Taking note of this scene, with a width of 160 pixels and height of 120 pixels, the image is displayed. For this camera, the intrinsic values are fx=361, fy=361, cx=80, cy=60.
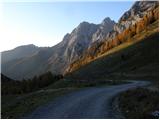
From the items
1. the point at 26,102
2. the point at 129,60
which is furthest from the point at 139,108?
the point at 129,60

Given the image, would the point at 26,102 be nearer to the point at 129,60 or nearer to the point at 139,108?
the point at 139,108

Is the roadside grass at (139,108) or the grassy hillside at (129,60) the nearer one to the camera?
the roadside grass at (139,108)

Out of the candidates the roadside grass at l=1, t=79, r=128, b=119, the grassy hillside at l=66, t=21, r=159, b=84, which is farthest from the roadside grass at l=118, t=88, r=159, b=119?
the grassy hillside at l=66, t=21, r=159, b=84

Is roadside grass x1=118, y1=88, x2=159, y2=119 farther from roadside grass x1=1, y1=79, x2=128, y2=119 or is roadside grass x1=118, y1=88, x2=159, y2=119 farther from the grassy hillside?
the grassy hillside

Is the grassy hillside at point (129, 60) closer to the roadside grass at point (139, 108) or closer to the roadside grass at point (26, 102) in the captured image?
the roadside grass at point (26, 102)

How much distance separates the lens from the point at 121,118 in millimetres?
23359

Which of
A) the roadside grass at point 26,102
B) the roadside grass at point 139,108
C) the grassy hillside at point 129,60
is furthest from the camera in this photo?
the grassy hillside at point 129,60

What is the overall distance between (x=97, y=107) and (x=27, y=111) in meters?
5.61

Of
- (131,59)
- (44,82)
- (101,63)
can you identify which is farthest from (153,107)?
(101,63)

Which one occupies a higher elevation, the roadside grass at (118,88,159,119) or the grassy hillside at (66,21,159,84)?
the grassy hillside at (66,21,159,84)

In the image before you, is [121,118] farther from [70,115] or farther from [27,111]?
[27,111]

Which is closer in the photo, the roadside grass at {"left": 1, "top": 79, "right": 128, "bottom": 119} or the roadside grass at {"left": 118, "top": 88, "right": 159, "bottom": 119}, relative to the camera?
the roadside grass at {"left": 118, "top": 88, "right": 159, "bottom": 119}

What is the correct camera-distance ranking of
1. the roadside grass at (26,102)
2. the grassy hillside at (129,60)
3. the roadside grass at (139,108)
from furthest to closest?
the grassy hillside at (129,60) < the roadside grass at (26,102) < the roadside grass at (139,108)

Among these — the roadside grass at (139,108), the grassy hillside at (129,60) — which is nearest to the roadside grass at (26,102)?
the roadside grass at (139,108)
